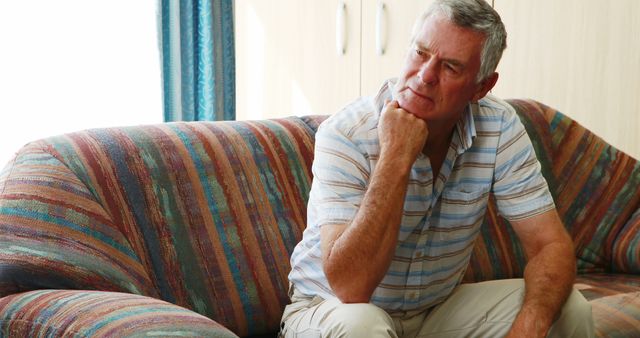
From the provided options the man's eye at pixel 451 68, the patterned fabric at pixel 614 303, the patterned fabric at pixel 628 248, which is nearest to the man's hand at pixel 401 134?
the man's eye at pixel 451 68

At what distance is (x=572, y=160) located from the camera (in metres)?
2.46

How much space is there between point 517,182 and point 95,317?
93cm

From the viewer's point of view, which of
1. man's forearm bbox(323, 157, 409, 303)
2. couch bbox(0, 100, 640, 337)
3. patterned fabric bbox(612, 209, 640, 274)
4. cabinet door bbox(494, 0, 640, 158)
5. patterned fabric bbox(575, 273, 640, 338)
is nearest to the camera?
couch bbox(0, 100, 640, 337)

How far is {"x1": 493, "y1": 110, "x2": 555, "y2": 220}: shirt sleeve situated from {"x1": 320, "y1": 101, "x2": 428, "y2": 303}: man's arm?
0.27 metres

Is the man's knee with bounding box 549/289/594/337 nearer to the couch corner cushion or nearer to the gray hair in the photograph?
the gray hair

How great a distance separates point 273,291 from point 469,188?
0.49 m

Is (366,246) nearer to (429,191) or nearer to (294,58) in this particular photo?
(429,191)

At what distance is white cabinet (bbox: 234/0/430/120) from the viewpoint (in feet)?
11.1

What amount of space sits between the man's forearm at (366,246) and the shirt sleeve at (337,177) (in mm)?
29

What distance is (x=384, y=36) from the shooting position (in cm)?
339

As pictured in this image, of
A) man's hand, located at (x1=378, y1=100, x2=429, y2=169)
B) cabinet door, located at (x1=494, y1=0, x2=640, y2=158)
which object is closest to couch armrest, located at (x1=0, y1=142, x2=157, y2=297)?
man's hand, located at (x1=378, y1=100, x2=429, y2=169)

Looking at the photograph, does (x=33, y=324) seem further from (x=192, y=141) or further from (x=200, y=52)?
(x=200, y=52)

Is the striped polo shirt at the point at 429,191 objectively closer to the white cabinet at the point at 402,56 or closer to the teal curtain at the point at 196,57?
the white cabinet at the point at 402,56

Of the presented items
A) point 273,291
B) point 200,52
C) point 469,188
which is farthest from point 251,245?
point 200,52
